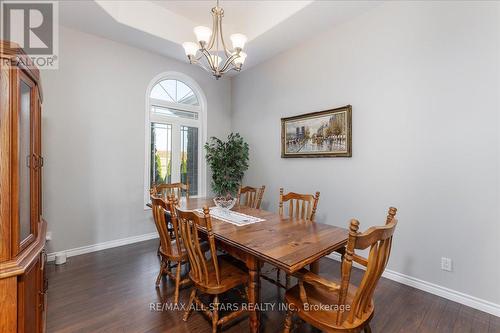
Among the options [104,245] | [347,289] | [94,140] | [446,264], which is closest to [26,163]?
[347,289]

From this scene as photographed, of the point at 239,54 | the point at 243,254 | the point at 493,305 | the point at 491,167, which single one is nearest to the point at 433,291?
the point at 493,305

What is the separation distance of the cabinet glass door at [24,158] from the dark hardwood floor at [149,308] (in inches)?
41.8

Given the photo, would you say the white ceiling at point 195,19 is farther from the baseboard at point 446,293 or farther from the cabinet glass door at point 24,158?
the baseboard at point 446,293

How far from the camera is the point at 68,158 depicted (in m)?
3.14

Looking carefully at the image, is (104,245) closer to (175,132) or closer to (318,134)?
(175,132)

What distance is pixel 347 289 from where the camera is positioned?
1.19 metres

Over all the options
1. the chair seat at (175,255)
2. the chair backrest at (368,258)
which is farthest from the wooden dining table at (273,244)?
the chair seat at (175,255)

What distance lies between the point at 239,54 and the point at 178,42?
1.72 m

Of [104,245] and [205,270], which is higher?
[205,270]

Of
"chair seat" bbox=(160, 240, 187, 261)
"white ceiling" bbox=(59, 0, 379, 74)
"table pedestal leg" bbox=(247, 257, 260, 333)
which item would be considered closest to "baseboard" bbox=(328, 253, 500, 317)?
"table pedestal leg" bbox=(247, 257, 260, 333)

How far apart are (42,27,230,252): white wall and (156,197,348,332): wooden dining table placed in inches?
89.2

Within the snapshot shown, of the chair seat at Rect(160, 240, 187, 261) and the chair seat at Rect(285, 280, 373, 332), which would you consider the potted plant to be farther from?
the chair seat at Rect(285, 280, 373, 332)

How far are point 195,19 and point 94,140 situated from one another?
2.31 metres

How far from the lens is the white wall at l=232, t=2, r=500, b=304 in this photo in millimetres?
2072
